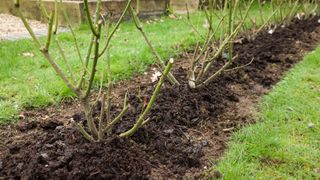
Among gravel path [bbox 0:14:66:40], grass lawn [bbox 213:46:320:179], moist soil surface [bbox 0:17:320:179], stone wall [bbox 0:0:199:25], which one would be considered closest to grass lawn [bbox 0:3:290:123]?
moist soil surface [bbox 0:17:320:179]

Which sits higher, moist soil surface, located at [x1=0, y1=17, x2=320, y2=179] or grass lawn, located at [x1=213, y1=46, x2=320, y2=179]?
moist soil surface, located at [x1=0, y1=17, x2=320, y2=179]

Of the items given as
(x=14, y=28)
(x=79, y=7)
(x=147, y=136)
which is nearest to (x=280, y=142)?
(x=147, y=136)

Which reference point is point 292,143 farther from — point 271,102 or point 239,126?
point 271,102

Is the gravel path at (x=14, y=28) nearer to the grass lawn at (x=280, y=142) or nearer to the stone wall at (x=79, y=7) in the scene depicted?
the stone wall at (x=79, y=7)

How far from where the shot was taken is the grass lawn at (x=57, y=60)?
408cm

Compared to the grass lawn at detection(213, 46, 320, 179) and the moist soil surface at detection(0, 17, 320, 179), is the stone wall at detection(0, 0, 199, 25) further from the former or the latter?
the grass lawn at detection(213, 46, 320, 179)

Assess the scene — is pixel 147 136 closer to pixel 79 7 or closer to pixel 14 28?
pixel 79 7

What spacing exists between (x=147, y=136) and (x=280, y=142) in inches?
44.8

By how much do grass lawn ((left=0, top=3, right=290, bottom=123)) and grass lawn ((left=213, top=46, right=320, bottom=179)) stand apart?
186 centimetres

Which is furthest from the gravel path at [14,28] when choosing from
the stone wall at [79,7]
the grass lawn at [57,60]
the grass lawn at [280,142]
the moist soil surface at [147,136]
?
the grass lawn at [280,142]

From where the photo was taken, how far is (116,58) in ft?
18.1

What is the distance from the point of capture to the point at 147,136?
313 cm

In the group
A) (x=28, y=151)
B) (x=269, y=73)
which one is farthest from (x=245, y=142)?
(x=269, y=73)

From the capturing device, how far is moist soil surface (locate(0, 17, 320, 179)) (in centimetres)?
263
